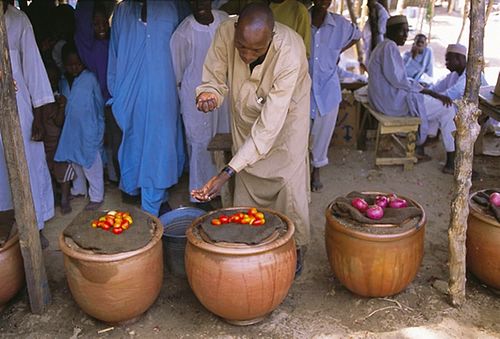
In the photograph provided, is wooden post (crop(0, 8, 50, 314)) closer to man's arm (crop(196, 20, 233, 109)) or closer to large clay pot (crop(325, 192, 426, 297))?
man's arm (crop(196, 20, 233, 109))

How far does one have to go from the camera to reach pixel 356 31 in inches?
210

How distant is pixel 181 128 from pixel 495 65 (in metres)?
8.73

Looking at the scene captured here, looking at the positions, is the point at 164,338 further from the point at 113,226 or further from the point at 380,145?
the point at 380,145

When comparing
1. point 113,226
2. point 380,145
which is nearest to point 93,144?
point 113,226

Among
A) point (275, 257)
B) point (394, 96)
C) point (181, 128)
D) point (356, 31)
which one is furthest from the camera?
point (394, 96)

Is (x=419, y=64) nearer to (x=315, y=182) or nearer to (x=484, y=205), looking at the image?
(x=315, y=182)

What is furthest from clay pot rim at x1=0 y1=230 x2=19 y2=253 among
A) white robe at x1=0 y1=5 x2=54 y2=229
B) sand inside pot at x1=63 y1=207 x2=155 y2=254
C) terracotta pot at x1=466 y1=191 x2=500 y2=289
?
terracotta pot at x1=466 y1=191 x2=500 y2=289

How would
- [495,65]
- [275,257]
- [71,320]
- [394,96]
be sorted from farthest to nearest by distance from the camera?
[495,65] < [394,96] < [71,320] < [275,257]

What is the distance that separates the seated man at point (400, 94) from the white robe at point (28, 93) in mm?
3529

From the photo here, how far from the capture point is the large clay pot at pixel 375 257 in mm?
3162

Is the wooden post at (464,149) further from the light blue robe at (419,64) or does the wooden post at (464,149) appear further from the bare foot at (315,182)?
the light blue robe at (419,64)

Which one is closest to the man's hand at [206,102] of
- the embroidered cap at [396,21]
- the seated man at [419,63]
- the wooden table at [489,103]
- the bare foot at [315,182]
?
the bare foot at [315,182]

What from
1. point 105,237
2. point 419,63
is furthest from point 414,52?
point 105,237

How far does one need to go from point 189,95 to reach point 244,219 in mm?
1623
